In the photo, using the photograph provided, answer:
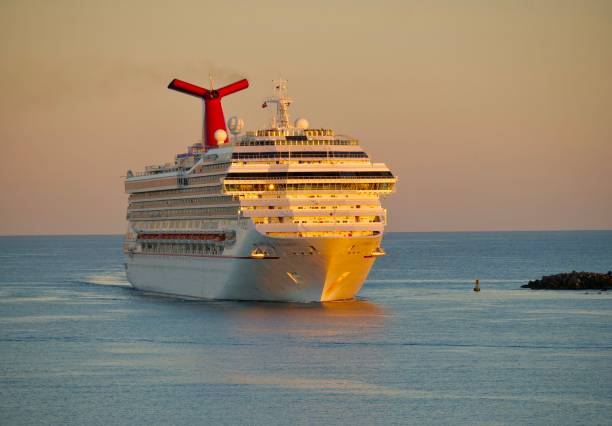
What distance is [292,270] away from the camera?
73.8m

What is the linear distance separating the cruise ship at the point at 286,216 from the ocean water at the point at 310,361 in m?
1.79

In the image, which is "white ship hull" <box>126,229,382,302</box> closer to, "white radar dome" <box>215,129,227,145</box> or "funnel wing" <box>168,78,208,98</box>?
"white radar dome" <box>215,129,227,145</box>

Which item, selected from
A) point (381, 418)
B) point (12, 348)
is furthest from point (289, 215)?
point (381, 418)

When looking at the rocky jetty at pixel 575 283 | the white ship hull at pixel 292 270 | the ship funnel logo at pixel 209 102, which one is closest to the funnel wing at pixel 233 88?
the ship funnel logo at pixel 209 102

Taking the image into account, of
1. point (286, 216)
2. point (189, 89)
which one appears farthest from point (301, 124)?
point (189, 89)

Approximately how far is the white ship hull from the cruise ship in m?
0.06

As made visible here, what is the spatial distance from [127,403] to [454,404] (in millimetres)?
12692

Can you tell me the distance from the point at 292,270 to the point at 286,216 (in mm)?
3308

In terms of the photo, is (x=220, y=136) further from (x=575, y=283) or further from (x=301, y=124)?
(x=575, y=283)

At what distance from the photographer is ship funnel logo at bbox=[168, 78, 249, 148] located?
10056cm

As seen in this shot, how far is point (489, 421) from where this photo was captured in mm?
44062

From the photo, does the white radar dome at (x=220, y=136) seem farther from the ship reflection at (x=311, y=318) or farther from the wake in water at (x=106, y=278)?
the wake in water at (x=106, y=278)

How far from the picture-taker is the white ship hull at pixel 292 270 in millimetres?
72875

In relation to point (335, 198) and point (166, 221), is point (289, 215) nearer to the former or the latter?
point (335, 198)
